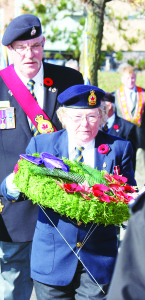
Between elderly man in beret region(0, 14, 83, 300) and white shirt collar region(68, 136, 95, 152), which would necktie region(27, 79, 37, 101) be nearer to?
elderly man in beret region(0, 14, 83, 300)

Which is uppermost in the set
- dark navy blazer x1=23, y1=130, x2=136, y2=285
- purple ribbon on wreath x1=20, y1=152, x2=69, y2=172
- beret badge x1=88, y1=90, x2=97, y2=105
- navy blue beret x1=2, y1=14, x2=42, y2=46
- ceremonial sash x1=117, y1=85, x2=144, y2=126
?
navy blue beret x1=2, y1=14, x2=42, y2=46

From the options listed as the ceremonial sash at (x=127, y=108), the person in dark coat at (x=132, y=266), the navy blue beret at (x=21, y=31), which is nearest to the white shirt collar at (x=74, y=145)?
the navy blue beret at (x=21, y=31)

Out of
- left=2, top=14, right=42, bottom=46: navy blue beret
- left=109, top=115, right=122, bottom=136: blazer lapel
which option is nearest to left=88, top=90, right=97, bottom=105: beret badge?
left=2, top=14, right=42, bottom=46: navy blue beret

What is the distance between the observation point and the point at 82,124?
129 inches

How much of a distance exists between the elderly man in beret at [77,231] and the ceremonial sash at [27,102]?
56cm

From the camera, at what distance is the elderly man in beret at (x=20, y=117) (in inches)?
155

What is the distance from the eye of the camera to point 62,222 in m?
3.16

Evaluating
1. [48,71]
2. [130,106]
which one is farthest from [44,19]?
[48,71]

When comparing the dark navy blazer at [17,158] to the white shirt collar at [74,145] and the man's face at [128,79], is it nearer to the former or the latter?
the white shirt collar at [74,145]

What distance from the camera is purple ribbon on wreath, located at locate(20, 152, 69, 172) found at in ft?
10.0

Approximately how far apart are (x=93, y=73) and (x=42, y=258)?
7.18 meters

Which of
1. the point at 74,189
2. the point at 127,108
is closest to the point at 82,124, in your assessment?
the point at 74,189

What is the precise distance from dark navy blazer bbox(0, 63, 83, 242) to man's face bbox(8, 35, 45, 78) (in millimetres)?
206

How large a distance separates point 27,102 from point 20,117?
12cm
